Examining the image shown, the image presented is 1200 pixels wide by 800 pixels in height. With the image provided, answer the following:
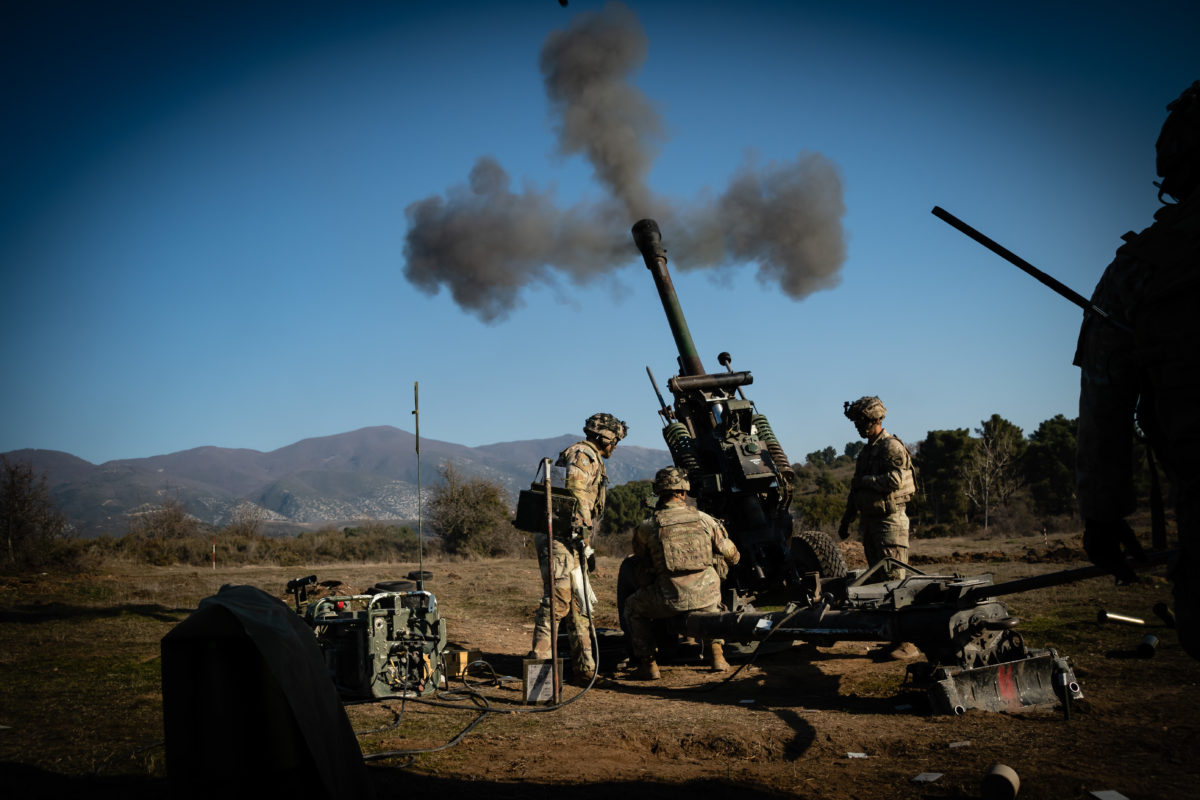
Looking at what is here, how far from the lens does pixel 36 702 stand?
5867 mm

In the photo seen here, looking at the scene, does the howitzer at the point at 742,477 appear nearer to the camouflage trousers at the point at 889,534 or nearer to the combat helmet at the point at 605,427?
the camouflage trousers at the point at 889,534

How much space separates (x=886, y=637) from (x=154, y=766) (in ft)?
14.0

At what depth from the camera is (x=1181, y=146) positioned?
2.74m

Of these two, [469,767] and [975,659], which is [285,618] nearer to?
[469,767]

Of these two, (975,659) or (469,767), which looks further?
(975,659)

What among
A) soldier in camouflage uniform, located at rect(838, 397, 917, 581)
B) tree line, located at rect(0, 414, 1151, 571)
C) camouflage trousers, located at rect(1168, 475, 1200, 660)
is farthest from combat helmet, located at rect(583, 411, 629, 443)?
tree line, located at rect(0, 414, 1151, 571)

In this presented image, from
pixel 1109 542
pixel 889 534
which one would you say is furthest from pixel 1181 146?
pixel 889 534

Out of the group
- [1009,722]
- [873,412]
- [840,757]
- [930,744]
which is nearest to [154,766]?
[840,757]

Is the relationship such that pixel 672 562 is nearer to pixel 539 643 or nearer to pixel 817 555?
pixel 539 643

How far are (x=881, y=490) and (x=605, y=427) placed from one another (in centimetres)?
270

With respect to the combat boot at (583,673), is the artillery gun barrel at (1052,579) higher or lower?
higher

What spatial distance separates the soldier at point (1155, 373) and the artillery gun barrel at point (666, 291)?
690 centimetres

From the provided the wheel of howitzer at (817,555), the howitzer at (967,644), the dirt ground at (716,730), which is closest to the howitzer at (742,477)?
the wheel of howitzer at (817,555)

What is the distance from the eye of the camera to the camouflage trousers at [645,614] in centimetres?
683
